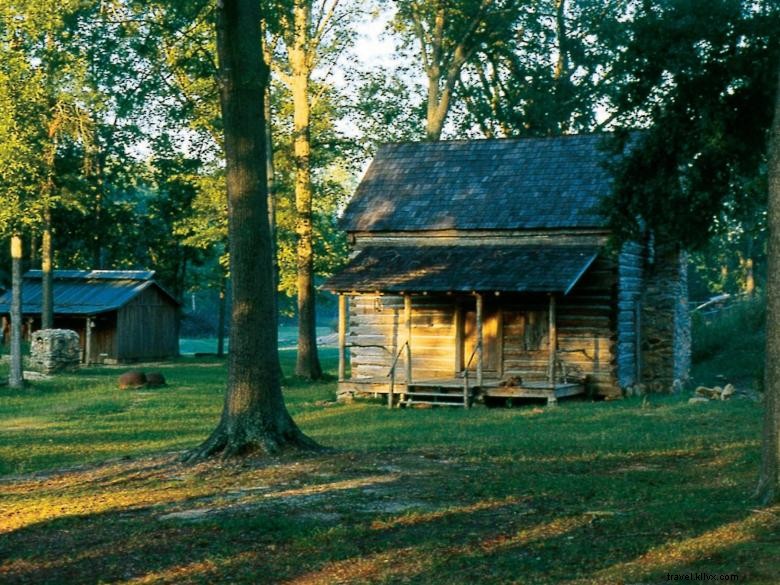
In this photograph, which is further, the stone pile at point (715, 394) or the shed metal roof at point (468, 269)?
the stone pile at point (715, 394)

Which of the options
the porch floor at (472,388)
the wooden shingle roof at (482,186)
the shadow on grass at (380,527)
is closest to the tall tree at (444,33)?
the wooden shingle roof at (482,186)

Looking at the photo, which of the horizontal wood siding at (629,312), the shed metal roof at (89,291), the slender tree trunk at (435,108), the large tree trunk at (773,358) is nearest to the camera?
the large tree trunk at (773,358)

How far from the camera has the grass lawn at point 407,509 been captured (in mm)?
9859

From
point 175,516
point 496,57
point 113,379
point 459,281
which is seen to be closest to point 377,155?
point 459,281

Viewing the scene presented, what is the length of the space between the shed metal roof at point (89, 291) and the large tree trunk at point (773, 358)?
4309 centimetres

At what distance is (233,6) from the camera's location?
16203mm

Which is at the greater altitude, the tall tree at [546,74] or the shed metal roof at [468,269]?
the tall tree at [546,74]

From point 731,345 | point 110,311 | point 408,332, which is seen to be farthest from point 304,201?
point 110,311

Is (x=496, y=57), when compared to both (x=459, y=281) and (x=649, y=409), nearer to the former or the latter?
(x=459, y=281)

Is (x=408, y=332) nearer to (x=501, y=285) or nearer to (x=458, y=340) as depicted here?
(x=458, y=340)

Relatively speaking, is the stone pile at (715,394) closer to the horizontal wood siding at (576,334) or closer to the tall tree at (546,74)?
the horizontal wood siding at (576,334)

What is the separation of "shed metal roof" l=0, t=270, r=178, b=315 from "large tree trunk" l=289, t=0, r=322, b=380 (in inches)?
609

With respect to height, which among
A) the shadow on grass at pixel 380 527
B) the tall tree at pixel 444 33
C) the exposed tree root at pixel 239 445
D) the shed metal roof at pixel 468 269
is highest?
the tall tree at pixel 444 33

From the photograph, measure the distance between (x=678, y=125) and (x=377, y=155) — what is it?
61.1 feet
